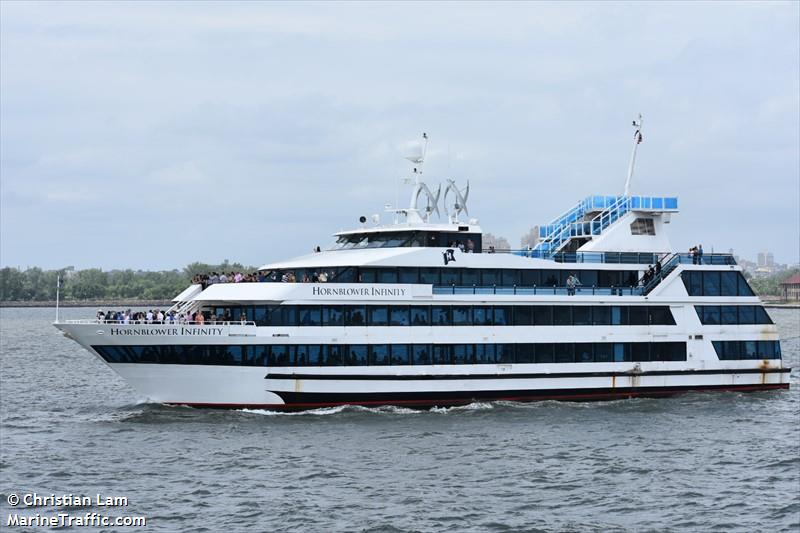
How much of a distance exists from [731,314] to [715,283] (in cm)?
130

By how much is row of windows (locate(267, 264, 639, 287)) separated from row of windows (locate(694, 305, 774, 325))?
2737 millimetres

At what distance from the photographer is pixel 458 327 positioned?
3428 cm

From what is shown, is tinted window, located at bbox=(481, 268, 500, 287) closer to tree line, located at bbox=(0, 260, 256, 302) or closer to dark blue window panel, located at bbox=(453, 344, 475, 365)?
dark blue window panel, located at bbox=(453, 344, 475, 365)

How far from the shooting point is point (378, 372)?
1304 inches

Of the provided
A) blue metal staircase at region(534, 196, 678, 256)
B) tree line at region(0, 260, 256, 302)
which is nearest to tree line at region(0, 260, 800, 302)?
tree line at region(0, 260, 256, 302)

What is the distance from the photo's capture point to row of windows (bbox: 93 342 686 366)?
31797mm

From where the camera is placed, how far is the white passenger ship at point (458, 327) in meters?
32.1

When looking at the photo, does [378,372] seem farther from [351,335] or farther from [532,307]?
[532,307]

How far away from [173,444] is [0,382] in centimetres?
2041

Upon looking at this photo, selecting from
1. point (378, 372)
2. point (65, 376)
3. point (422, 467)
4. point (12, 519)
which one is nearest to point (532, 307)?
point (378, 372)

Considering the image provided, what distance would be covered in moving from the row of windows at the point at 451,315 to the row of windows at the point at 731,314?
144 cm

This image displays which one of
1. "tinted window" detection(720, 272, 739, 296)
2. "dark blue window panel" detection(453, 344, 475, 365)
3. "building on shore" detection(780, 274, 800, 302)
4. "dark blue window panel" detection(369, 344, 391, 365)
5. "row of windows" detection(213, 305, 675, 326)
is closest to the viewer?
"row of windows" detection(213, 305, 675, 326)

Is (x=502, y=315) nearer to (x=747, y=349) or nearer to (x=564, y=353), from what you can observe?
(x=564, y=353)

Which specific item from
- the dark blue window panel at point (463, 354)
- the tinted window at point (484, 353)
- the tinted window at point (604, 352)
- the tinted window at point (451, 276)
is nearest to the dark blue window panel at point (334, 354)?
the dark blue window panel at point (463, 354)
